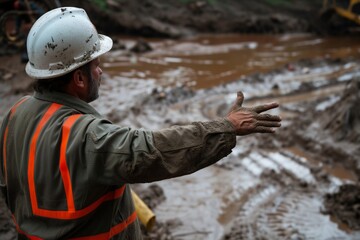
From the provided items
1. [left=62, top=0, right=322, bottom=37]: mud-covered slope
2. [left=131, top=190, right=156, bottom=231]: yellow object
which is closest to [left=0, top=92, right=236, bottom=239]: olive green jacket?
[left=131, top=190, right=156, bottom=231]: yellow object

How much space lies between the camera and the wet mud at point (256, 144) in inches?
178

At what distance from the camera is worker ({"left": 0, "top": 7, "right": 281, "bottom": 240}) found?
1.72 meters

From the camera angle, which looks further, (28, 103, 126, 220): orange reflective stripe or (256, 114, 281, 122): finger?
(256, 114, 281, 122): finger

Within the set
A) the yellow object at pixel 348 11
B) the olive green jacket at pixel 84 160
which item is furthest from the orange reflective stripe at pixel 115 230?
the yellow object at pixel 348 11

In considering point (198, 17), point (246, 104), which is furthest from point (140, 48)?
point (246, 104)

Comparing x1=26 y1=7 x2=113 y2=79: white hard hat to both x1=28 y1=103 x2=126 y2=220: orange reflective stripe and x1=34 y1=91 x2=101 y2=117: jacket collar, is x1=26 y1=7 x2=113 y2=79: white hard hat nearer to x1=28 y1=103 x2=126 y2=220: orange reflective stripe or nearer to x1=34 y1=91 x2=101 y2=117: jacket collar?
x1=34 y1=91 x2=101 y2=117: jacket collar

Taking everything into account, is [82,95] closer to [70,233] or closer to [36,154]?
[36,154]

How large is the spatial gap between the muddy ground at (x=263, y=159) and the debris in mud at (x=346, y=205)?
0.01 meters

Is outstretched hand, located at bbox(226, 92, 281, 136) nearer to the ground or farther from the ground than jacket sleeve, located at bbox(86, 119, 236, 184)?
farther from the ground

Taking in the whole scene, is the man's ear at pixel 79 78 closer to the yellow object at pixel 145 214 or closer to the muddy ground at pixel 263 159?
the yellow object at pixel 145 214

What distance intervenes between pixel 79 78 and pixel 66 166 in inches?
16.9

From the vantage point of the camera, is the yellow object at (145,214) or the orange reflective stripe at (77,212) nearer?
the orange reflective stripe at (77,212)

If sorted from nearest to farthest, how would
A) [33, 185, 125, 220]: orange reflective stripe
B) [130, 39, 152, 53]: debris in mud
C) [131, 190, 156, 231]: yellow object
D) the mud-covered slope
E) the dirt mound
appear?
[33, 185, 125, 220]: orange reflective stripe → [131, 190, 156, 231]: yellow object → the dirt mound → [130, 39, 152, 53]: debris in mud → the mud-covered slope

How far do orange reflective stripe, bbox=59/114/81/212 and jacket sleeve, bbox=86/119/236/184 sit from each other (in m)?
0.11
